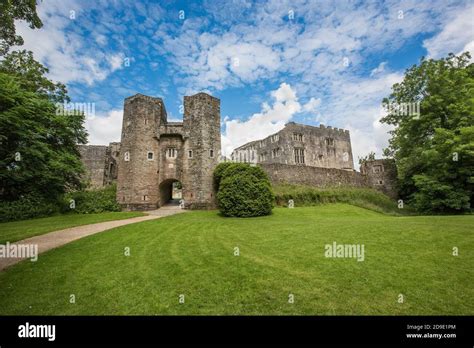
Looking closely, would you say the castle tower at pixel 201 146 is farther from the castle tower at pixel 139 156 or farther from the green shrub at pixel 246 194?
the green shrub at pixel 246 194

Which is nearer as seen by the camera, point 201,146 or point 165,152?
point 201,146

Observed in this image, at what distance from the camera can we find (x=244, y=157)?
53188mm

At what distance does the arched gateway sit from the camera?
77.4 ft

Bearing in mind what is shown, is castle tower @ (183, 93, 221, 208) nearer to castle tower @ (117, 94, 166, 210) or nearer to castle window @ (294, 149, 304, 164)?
castle tower @ (117, 94, 166, 210)

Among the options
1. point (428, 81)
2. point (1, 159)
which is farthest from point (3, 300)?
point (428, 81)

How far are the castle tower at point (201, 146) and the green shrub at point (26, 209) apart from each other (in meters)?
12.2

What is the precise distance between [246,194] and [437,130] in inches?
701

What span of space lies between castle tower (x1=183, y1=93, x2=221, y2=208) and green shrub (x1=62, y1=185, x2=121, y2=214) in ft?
25.6

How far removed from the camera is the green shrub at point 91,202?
69.5 ft

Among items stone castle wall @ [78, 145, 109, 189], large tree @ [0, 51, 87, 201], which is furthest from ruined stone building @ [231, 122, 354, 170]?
large tree @ [0, 51, 87, 201]

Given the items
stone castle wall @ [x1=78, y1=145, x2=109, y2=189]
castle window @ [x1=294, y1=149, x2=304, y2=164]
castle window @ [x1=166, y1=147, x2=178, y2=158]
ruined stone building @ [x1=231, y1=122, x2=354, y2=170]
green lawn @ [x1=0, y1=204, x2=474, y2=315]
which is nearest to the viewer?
green lawn @ [x1=0, y1=204, x2=474, y2=315]

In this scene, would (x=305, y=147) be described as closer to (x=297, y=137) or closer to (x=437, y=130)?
(x=297, y=137)

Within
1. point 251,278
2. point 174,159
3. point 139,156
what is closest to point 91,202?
point 139,156

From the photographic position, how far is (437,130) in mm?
18922
